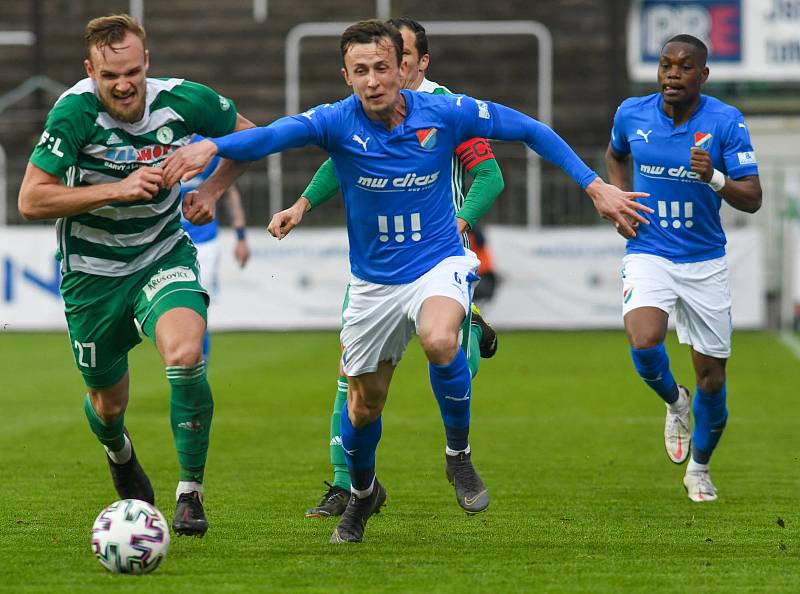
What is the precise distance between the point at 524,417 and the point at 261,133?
588 cm

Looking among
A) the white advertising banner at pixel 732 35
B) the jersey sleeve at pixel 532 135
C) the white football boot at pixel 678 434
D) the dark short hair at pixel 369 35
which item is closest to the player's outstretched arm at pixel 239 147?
the dark short hair at pixel 369 35

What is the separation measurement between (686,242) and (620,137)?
734 millimetres

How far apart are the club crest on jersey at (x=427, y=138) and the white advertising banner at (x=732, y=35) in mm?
17112

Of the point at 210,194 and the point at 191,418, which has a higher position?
the point at 210,194

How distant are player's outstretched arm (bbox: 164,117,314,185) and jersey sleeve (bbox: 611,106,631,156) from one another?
8.70 ft

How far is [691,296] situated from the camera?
7895mm

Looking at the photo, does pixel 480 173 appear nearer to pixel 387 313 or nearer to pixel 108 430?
pixel 387 313

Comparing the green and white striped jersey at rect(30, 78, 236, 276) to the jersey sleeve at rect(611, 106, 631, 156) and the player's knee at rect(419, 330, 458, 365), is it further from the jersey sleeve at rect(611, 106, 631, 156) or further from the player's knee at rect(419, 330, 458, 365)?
the jersey sleeve at rect(611, 106, 631, 156)

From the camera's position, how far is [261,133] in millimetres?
5941

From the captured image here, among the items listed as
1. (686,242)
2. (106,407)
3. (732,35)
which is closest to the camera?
(106,407)

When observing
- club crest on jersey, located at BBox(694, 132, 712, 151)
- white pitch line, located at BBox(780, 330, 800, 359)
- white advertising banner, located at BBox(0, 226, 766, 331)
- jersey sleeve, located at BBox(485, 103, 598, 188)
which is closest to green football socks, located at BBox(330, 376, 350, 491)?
jersey sleeve, located at BBox(485, 103, 598, 188)

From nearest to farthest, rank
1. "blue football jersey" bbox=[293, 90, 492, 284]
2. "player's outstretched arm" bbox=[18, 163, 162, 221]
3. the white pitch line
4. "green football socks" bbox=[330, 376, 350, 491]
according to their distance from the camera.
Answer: "player's outstretched arm" bbox=[18, 163, 162, 221] < "blue football jersey" bbox=[293, 90, 492, 284] < "green football socks" bbox=[330, 376, 350, 491] < the white pitch line

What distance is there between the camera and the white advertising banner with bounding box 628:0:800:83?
2270 centimetres

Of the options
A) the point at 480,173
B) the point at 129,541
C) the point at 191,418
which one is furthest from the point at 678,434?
the point at 129,541
